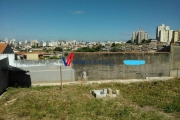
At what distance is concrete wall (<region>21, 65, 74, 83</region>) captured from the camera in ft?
52.5

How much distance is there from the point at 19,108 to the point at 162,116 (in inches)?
296

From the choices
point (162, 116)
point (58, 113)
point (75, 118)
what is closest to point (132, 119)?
point (162, 116)

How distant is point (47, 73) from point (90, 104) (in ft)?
23.7

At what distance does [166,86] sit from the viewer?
14406mm

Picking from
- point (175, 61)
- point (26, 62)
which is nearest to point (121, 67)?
point (175, 61)

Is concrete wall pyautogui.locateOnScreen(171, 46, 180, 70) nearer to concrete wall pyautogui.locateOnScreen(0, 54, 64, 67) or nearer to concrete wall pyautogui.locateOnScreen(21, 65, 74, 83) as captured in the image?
concrete wall pyautogui.locateOnScreen(21, 65, 74, 83)

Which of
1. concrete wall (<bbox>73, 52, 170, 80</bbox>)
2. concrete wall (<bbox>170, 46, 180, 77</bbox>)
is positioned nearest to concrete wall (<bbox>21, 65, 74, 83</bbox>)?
concrete wall (<bbox>73, 52, 170, 80</bbox>)

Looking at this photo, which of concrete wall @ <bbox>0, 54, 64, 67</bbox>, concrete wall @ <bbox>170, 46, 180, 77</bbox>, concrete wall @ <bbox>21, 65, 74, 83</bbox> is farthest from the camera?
concrete wall @ <bbox>170, 46, 180, 77</bbox>

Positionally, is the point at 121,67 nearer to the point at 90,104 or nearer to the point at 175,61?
the point at 175,61

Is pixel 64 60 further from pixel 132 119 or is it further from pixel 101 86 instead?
pixel 132 119

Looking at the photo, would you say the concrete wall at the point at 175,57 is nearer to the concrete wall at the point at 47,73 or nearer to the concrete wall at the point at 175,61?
the concrete wall at the point at 175,61

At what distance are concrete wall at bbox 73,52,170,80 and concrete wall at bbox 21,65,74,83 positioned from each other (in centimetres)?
97

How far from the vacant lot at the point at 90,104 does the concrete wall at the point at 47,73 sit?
8.15 feet

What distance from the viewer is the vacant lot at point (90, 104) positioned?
876cm
